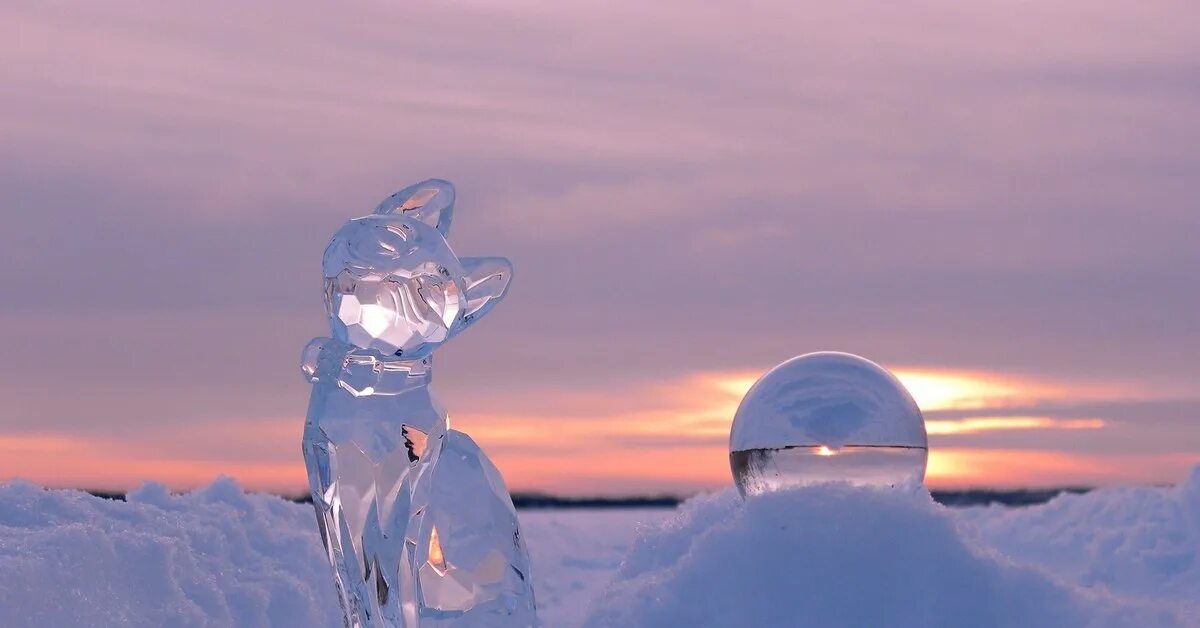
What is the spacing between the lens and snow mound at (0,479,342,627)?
8.95 metres

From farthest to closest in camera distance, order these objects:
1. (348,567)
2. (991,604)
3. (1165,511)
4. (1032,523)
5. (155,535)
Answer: (1032,523)
(1165,511)
(155,535)
(991,604)
(348,567)

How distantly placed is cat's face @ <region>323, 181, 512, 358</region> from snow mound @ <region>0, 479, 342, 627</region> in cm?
321

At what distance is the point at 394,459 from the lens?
7.07 m

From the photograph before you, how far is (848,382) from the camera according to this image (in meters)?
8.31

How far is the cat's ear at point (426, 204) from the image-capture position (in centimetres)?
759

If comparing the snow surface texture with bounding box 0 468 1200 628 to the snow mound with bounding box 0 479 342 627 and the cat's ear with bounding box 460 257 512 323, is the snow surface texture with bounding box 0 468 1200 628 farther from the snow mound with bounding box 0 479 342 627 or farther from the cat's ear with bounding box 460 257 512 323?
the cat's ear with bounding box 460 257 512 323

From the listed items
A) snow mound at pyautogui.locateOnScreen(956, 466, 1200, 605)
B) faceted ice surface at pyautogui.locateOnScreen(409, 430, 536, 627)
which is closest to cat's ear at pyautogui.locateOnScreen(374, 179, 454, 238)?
faceted ice surface at pyautogui.locateOnScreen(409, 430, 536, 627)

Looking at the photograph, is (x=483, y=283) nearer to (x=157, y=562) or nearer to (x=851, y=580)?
(x=851, y=580)

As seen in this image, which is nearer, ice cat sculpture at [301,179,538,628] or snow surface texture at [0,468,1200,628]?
ice cat sculpture at [301,179,538,628]

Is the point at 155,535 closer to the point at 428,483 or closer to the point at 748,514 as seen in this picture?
the point at 428,483

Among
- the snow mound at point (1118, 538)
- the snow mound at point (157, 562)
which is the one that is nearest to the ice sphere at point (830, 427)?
the snow mound at point (157, 562)

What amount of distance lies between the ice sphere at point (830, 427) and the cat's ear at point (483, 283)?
1880 millimetres

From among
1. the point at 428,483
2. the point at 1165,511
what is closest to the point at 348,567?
the point at 428,483

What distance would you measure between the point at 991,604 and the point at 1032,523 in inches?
263
